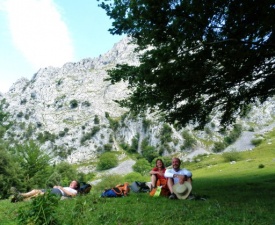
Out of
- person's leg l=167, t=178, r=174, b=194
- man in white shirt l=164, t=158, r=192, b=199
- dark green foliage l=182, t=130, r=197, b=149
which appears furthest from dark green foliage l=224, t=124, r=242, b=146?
person's leg l=167, t=178, r=174, b=194

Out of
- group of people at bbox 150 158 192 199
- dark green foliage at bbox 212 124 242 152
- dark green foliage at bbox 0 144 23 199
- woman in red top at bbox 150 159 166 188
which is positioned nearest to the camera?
group of people at bbox 150 158 192 199

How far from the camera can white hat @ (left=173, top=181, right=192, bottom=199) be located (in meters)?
12.3

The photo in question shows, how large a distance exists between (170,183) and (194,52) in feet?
19.1

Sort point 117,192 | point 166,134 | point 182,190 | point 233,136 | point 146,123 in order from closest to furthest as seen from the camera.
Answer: point 182,190
point 117,192
point 233,136
point 166,134
point 146,123

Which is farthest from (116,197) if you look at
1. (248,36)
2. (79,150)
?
(79,150)

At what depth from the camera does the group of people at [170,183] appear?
Answer: 12.4 metres

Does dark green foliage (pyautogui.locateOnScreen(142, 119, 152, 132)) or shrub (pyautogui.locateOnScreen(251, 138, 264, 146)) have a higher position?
dark green foliage (pyautogui.locateOnScreen(142, 119, 152, 132))

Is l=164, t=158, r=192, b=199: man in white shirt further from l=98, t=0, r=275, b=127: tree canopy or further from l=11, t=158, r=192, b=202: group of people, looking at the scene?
l=98, t=0, r=275, b=127: tree canopy

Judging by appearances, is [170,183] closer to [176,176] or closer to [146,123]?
[176,176]

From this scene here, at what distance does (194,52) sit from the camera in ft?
42.8

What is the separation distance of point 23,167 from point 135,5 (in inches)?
1444

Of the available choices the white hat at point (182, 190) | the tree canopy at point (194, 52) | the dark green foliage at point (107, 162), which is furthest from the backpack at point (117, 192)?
the dark green foliage at point (107, 162)

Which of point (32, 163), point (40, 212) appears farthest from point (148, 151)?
point (40, 212)

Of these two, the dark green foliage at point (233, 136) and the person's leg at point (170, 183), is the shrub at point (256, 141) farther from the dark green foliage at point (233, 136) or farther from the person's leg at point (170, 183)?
the person's leg at point (170, 183)
